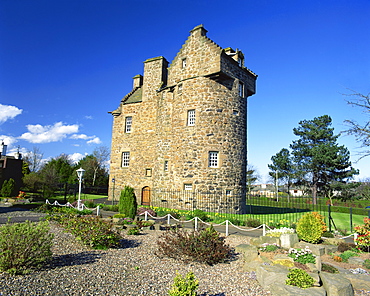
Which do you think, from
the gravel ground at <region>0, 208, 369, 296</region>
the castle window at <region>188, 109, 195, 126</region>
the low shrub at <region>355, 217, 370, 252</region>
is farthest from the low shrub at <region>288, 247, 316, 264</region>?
the castle window at <region>188, 109, 195, 126</region>

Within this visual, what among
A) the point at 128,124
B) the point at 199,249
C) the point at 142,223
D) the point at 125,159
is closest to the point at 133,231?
the point at 142,223

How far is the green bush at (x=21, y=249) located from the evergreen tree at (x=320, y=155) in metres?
39.8

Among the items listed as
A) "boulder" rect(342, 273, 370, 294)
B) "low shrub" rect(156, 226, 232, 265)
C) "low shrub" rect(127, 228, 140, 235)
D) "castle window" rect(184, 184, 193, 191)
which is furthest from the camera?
"castle window" rect(184, 184, 193, 191)

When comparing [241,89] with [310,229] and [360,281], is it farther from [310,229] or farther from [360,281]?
[360,281]

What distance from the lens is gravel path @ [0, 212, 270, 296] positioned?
17.5 feet

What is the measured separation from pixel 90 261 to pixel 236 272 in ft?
13.5

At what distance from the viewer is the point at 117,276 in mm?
6254

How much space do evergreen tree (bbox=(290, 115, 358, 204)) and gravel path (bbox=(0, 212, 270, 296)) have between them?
120 feet

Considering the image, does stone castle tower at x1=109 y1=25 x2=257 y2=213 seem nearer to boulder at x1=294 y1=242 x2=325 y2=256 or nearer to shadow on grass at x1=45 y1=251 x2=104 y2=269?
boulder at x1=294 y1=242 x2=325 y2=256

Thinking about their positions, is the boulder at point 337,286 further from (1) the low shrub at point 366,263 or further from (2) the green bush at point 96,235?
(2) the green bush at point 96,235

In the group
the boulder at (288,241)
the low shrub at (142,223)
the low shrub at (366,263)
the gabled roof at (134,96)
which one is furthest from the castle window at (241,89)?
the low shrub at (366,263)

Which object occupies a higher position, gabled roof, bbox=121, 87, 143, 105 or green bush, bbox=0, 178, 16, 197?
gabled roof, bbox=121, 87, 143, 105

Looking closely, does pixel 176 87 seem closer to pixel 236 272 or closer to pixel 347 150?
pixel 236 272

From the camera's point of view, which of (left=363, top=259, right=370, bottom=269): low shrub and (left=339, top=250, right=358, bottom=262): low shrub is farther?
(left=339, top=250, right=358, bottom=262): low shrub
